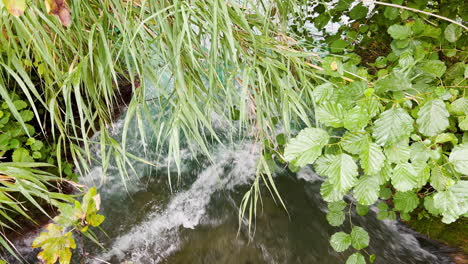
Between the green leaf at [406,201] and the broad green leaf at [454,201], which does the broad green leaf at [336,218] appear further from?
the broad green leaf at [454,201]


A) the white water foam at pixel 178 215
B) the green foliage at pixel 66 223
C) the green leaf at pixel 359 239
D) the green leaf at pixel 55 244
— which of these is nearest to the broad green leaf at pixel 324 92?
the green leaf at pixel 359 239

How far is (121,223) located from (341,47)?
188 cm

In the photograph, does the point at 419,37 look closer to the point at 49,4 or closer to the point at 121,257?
the point at 49,4

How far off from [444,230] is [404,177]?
1.59m

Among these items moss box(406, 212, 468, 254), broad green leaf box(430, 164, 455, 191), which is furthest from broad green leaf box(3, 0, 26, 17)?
moss box(406, 212, 468, 254)

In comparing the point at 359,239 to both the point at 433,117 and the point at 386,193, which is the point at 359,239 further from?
the point at 433,117

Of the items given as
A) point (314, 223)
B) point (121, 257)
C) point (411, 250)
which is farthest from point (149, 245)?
point (411, 250)

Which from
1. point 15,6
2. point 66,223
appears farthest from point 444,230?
point 15,6

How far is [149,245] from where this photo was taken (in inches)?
75.5

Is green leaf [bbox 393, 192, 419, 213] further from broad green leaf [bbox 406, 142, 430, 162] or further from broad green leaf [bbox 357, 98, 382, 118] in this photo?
broad green leaf [bbox 357, 98, 382, 118]

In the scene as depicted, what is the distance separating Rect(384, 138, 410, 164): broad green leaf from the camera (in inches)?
26.9

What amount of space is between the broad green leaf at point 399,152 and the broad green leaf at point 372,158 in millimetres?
43

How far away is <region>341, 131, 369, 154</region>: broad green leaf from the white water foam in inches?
36.7

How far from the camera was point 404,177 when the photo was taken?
676 mm
